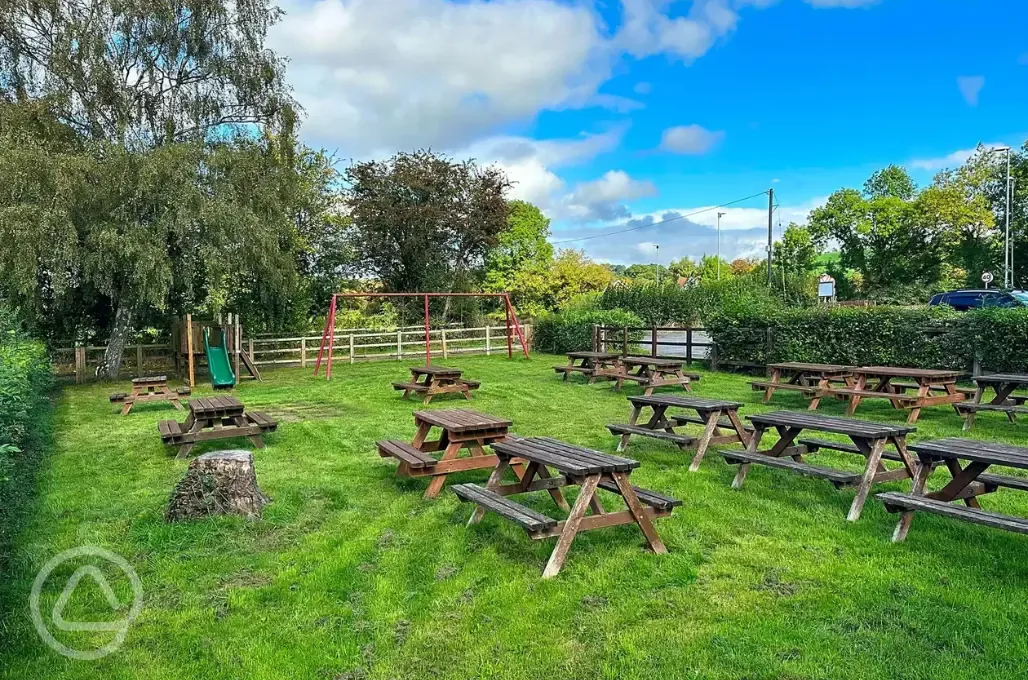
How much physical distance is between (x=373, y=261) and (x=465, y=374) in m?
12.2

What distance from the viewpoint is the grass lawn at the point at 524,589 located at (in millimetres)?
2873

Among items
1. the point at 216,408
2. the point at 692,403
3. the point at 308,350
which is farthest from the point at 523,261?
the point at 692,403

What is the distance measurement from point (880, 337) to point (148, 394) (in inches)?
509

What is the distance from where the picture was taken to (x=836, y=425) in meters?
5.13

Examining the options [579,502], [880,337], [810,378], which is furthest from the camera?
[880,337]

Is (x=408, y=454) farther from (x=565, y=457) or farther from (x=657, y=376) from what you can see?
(x=657, y=376)

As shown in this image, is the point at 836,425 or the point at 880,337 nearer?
the point at 836,425

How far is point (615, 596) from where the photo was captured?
3.47 m

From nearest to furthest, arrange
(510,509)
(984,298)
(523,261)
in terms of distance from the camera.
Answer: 1. (510,509)
2. (984,298)
3. (523,261)

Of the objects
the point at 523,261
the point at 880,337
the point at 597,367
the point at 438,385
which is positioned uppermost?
the point at 523,261

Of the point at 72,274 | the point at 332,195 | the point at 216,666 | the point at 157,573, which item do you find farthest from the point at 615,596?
the point at 332,195

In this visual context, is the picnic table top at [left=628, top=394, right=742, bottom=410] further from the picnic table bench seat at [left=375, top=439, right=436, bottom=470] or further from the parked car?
the parked car

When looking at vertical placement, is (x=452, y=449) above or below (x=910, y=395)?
above

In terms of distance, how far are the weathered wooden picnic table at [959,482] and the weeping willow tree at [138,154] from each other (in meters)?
13.0
